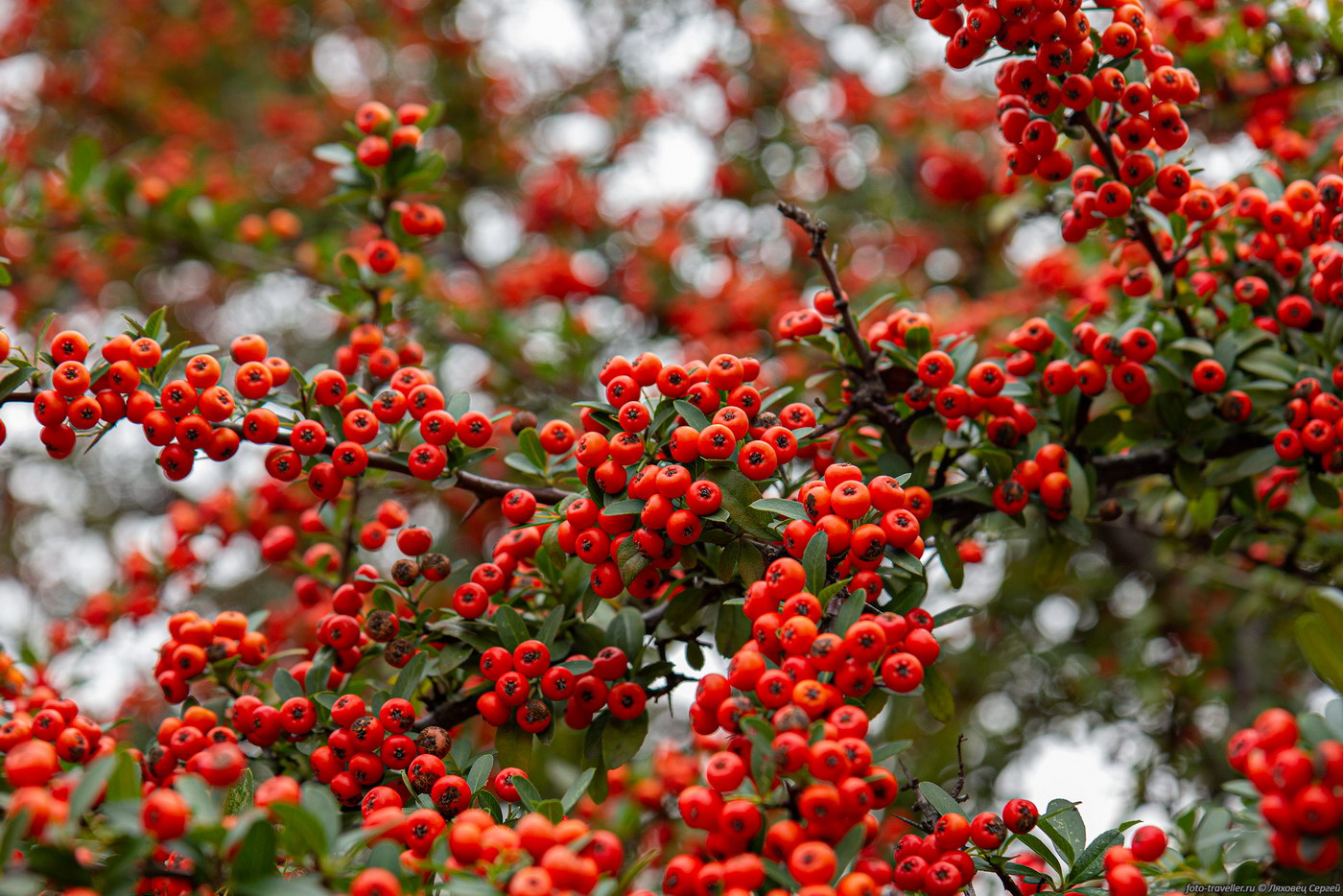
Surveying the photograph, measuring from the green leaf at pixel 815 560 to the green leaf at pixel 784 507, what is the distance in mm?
121

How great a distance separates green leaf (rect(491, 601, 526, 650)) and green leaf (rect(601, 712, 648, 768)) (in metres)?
0.42

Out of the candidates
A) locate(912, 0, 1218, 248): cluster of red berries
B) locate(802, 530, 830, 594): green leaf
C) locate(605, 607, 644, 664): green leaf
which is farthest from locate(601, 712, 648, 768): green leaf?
locate(912, 0, 1218, 248): cluster of red berries

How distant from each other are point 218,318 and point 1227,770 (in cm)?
1052

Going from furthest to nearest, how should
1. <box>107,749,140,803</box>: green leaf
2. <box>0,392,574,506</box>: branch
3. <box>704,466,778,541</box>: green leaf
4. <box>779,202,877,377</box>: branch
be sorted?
<box>0,392,574,506</box>: branch, <box>779,202,877,377</box>: branch, <box>704,466,778,541</box>: green leaf, <box>107,749,140,803</box>: green leaf

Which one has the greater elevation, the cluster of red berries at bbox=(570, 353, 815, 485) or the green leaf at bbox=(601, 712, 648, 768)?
the cluster of red berries at bbox=(570, 353, 815, 485)

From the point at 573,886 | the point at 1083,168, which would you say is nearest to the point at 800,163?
the point at 1083,168

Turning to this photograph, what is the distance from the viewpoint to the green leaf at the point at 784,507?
9.01 ft

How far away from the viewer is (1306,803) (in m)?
1.93

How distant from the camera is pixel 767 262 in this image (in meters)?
Answer: 9.04

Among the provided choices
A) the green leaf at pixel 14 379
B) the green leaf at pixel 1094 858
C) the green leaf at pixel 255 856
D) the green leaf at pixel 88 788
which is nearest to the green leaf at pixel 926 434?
the green leaf at pixel 1094 858

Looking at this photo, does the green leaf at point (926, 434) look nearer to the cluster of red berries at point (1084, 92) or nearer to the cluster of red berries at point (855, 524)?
the cluster of red berries at point (855, 524)

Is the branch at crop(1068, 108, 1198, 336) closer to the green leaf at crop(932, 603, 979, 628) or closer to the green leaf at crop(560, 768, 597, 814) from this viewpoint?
the green leaf at crop(932, 603, 979, 628)

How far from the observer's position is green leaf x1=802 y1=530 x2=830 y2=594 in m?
2.64

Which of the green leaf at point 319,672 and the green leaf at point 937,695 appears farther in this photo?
the green leaf at point 319,672
